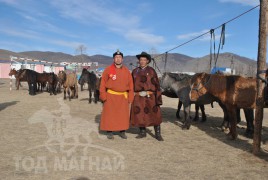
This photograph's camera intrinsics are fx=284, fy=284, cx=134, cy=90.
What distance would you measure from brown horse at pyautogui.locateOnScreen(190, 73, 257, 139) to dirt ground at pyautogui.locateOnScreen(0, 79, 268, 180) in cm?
73

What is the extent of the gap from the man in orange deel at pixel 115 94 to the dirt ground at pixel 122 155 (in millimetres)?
381

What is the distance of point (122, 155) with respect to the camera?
5.11 metres

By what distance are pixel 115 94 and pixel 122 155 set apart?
1633mm

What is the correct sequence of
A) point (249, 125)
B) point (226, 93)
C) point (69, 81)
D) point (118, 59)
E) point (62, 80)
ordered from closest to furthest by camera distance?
point (118, 59) < point (226, 93) < point (249, 125) < point (69, 81) < point (62, 80)

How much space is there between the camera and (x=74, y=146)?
A: 5.65 m

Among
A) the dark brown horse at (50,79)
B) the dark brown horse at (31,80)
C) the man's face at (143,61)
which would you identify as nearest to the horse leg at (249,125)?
the man's face at (143,61)

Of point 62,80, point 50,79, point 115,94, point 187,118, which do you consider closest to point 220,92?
point 187,118

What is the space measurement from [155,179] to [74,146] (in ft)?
7.41

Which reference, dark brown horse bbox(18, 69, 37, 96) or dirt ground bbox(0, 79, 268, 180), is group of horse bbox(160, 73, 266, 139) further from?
dark brown horse bbox(18, 69, 37, 96)

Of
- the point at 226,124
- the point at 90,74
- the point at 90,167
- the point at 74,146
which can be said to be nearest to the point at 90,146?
the point at 74,146

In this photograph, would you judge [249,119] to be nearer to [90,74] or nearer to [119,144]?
[119,144]

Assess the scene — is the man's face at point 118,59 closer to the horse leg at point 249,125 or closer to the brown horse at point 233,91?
the brown horse at point 233,91

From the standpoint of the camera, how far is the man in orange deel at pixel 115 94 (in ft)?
20.5

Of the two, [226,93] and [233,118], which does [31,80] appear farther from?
[233,118]
